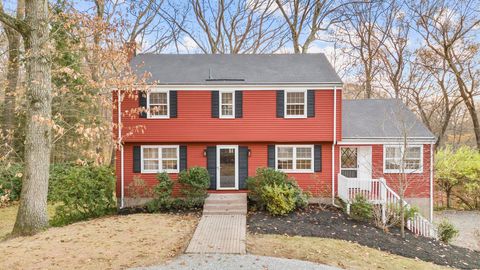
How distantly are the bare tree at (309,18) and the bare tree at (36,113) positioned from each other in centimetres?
1824

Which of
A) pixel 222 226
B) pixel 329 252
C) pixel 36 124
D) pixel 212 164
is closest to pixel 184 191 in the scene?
pixel 212 164

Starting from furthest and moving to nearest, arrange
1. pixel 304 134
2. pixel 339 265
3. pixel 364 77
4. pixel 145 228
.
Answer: pixel 364 77, pixel 304 134, pixel 145 228, pixel 339 265

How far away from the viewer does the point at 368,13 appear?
78.5 feet

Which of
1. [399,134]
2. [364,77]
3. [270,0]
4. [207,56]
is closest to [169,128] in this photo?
[207,56]

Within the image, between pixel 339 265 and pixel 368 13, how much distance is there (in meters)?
22.6

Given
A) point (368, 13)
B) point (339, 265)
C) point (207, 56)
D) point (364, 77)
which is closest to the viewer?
point (339, 265)

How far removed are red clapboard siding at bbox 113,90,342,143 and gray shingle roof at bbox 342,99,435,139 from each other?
1.79 metres

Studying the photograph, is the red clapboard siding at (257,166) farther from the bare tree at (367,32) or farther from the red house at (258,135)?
the bare tree at (367,32)

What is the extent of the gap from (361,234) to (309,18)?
19341 millimetres

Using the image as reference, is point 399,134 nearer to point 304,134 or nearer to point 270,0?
point 304,134

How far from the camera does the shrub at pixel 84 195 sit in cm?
1127

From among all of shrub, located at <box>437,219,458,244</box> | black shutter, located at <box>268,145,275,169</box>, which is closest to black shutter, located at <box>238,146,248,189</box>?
black shutter, located at <box>268,145,275,169</box>

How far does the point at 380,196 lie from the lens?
11312 millimetres

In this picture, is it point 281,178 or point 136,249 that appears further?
point 281,178
